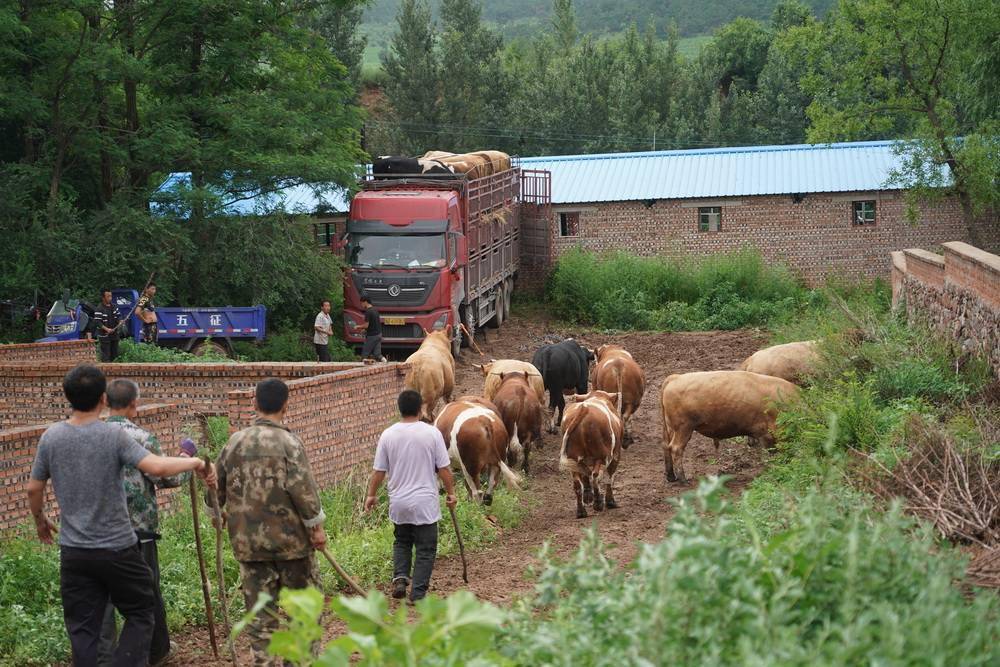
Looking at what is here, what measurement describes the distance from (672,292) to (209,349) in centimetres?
1271

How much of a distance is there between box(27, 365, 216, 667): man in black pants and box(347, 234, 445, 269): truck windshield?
16945mm

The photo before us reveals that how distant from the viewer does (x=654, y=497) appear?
1352 cm

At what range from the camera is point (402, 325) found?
23.8 m

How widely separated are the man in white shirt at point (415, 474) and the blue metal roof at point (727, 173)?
25133 millimetres

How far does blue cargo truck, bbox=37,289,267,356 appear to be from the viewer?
2222cm

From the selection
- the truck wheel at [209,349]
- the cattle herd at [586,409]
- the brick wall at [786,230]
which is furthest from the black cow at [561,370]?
the brick wall at [786,230]

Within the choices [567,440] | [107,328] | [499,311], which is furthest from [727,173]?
[567,440]

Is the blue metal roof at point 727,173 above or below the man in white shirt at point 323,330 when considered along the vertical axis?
above

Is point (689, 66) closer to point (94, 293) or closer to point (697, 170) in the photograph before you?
Result: point (697, 170)

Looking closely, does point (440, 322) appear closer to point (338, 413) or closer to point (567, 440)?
point (338, 413)

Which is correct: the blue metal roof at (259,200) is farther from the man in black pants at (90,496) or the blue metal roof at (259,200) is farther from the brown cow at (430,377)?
the man in black pants at (90,496)

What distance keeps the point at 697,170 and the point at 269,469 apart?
29.5 meters

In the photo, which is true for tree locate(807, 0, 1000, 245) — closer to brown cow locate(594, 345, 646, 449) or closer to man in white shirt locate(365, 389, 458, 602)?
brown cow locate(594, 345, 646, 449)

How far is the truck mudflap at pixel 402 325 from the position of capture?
920 inches
